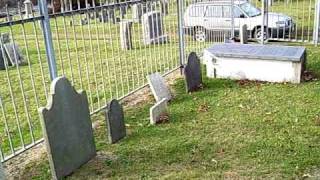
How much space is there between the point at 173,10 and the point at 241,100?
3318 millimetres

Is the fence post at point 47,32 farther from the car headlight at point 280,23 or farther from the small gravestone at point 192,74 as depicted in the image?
the car headlight at point 280,23

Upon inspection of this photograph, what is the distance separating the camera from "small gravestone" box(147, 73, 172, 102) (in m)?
6.42

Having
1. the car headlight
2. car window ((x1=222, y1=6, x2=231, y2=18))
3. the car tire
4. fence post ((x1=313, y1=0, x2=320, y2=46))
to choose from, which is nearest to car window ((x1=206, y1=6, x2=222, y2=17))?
car window ((x1=222, y1=6, x2=231, y2=18))

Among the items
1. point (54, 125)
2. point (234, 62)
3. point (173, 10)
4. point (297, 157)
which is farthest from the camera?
point (173, 10)

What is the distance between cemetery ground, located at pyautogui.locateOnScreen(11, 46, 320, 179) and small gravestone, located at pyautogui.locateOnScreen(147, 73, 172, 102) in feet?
0.71

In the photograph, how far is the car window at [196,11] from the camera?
36.0 ft

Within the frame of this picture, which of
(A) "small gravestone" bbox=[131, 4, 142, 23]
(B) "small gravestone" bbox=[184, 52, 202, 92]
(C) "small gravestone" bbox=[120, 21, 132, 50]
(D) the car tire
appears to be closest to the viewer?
(B) "small gravestone" bbox=[184, 52, 202, 92]

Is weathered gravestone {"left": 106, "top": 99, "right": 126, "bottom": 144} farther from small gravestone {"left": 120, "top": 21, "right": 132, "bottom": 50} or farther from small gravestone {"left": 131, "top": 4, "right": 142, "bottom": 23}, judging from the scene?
small gravestone {"left": 120, "top": 21, "right": 132, "bottom": 50}

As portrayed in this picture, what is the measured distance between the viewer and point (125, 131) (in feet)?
17.1

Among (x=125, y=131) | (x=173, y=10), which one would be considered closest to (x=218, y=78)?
(x=173, y=10)

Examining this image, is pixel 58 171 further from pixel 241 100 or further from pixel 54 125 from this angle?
pixel 241 100

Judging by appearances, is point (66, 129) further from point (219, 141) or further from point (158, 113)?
point (219, 141)

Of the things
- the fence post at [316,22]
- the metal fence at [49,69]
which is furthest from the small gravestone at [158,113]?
the fence post at [316,22]

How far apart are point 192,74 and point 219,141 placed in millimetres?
2304
